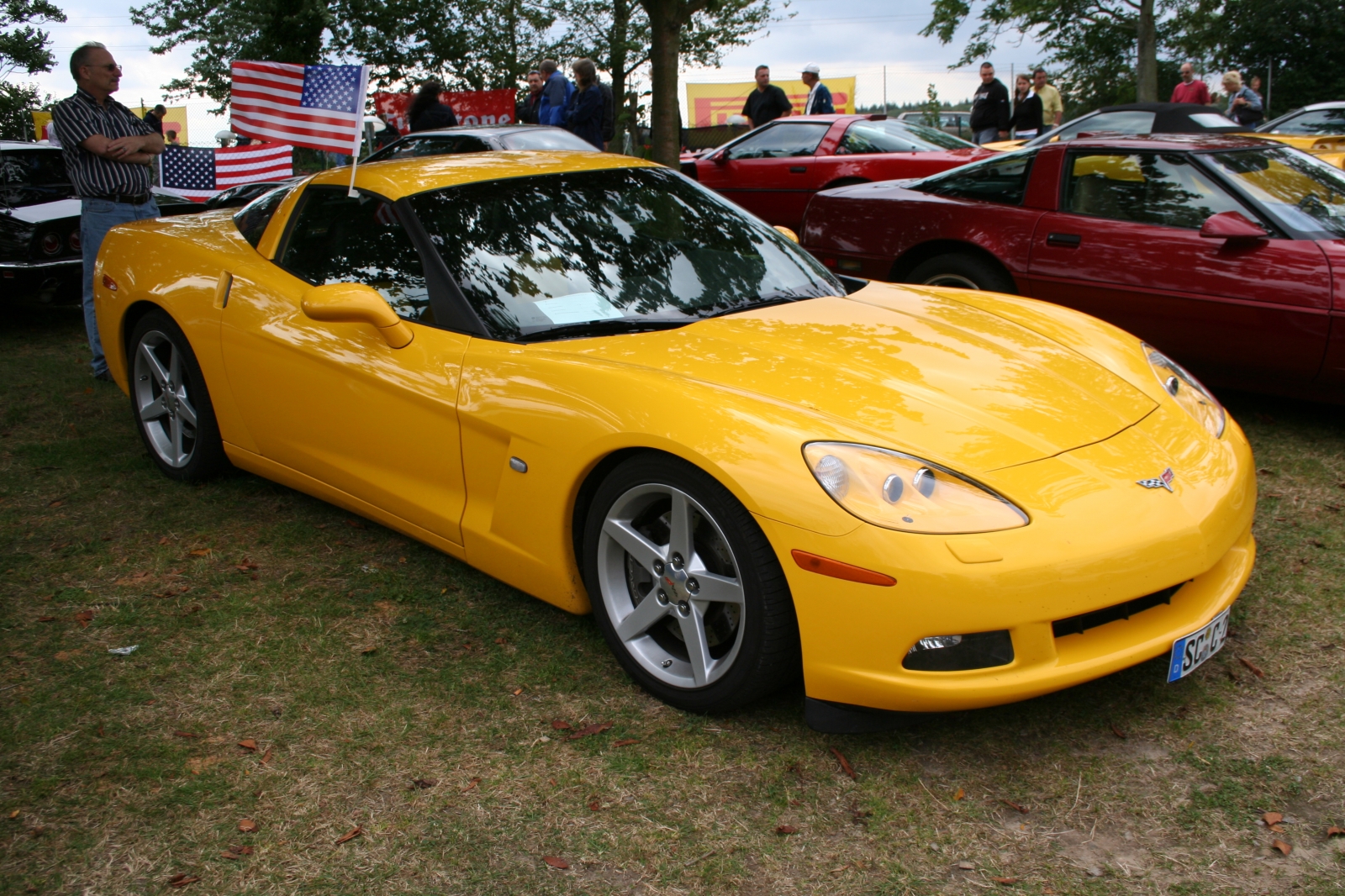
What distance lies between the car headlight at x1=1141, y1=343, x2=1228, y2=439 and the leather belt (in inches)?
206

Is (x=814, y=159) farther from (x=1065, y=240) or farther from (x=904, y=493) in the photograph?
(x=904, y=493)

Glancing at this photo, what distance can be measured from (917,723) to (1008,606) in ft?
1.73

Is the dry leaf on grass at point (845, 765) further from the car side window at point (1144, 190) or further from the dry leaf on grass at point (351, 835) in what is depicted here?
the car side window at point (1144, 190)

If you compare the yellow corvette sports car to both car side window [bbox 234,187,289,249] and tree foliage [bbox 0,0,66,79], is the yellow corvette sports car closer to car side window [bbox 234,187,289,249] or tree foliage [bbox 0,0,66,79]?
car side window [bbox 234,187,289,249]

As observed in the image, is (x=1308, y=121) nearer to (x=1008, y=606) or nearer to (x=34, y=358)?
(x=1008, y=606)

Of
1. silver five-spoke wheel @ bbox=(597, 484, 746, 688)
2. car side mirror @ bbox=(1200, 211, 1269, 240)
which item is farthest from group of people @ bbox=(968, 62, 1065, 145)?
silver five-spoke wheel @ bbox=(597, 484, 746, 688)

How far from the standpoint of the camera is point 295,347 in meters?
3.54

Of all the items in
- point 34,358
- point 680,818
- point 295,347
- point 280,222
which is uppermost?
point 280,222

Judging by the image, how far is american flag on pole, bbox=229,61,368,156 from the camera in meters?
5.02

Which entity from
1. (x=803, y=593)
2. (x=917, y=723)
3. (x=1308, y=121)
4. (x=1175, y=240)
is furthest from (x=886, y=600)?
(x=1308, y=121)

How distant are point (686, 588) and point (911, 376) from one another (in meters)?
0.83

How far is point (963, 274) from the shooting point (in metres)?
5.68

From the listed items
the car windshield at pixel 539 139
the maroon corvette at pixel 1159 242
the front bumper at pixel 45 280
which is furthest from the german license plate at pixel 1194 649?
the front bumper at pixel 45 280

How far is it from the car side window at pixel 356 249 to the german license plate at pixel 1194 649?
7.19ft
